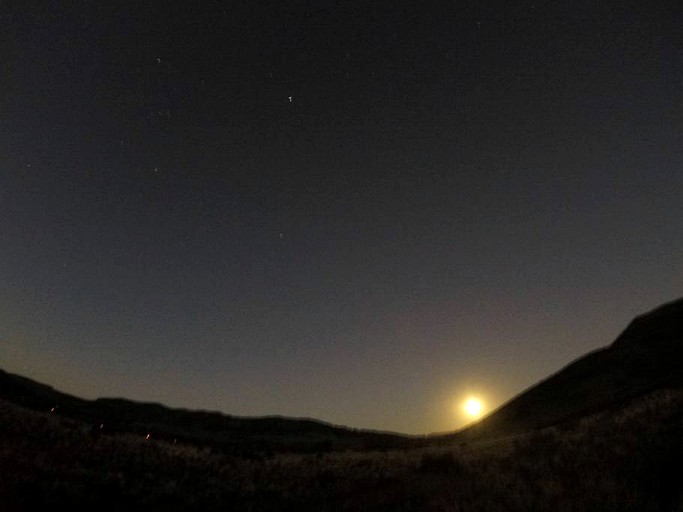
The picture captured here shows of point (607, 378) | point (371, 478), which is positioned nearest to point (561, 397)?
point (607, 378)

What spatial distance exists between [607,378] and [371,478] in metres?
30.8

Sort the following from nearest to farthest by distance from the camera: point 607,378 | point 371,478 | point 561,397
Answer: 1. point 371,478
2. point 607,378
3. point 561,397

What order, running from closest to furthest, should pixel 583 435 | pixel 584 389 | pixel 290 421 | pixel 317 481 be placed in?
1. pixel 317 481
2. pixel 583 435
3. pixel 584 389
4. pixel 290 421

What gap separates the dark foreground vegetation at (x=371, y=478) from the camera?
8688 millimetres

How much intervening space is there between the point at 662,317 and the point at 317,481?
4950cm

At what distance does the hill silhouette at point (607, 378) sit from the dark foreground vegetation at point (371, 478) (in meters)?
12.7

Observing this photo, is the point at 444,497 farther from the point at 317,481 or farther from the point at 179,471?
the point at 179,471

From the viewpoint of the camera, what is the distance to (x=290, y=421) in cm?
7444

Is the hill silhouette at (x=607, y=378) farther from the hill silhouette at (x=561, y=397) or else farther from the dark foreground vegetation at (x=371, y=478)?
the dark foreground vegetation at (x=371, y=478)

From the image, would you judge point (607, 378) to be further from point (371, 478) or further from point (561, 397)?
point (371, 478)

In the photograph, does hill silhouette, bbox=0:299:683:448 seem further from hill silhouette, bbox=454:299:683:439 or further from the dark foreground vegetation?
the dark foreground vegetation

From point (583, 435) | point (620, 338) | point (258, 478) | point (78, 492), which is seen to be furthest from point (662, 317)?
point (78, 492)

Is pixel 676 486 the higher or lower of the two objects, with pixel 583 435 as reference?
lower

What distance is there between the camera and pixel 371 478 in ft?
50.2
